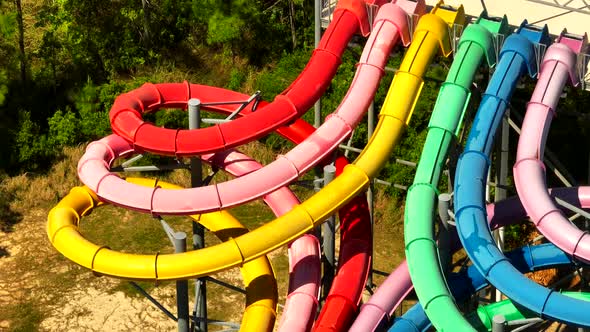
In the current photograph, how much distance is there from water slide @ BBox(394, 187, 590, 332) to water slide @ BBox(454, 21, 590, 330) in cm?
153

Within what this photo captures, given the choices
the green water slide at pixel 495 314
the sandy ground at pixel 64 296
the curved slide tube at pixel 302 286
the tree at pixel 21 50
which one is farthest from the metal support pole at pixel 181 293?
the tree at pixel 21 50

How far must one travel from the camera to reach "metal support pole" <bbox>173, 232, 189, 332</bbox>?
26141 millimetres

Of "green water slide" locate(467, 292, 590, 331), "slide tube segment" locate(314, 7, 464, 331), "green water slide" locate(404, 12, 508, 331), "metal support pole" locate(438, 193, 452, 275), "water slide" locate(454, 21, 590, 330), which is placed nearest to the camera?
"water slide" locate(454, 21, 590, 330)

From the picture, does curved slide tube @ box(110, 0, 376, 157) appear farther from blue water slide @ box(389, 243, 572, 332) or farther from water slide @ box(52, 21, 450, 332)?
blue water slide @ box(389, 243, 572, 332)

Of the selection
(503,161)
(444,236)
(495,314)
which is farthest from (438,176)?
(503,161)

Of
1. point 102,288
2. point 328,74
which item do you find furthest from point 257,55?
point 328,74

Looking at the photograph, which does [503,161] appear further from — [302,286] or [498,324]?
[498,324]

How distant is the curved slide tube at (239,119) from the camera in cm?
2758

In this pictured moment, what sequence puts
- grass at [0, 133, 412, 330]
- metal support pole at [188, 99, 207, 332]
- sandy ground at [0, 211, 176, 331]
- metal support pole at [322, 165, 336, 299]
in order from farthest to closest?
1. grass at [0, 133, 412, 330]
2. sandy ground at [0, 211, 176, 331]
3. metal support pole at [188, 99, 207, 332]
4. metal support pole at [322, 165, 336, 299]

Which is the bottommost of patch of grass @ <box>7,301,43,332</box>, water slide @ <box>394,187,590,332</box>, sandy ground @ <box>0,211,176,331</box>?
patch of grass @ <box>7,301,43,332</box>

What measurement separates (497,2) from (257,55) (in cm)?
1705

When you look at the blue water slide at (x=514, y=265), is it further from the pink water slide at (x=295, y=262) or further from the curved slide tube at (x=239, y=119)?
the curved slide tube at (x=239, y=119)

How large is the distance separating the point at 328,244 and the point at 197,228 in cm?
361

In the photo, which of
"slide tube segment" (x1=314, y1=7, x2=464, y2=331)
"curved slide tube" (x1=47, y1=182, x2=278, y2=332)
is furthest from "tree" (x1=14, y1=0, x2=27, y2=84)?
"slide tube segment" (x1=314, y1=7, x2=464, y2=331)
